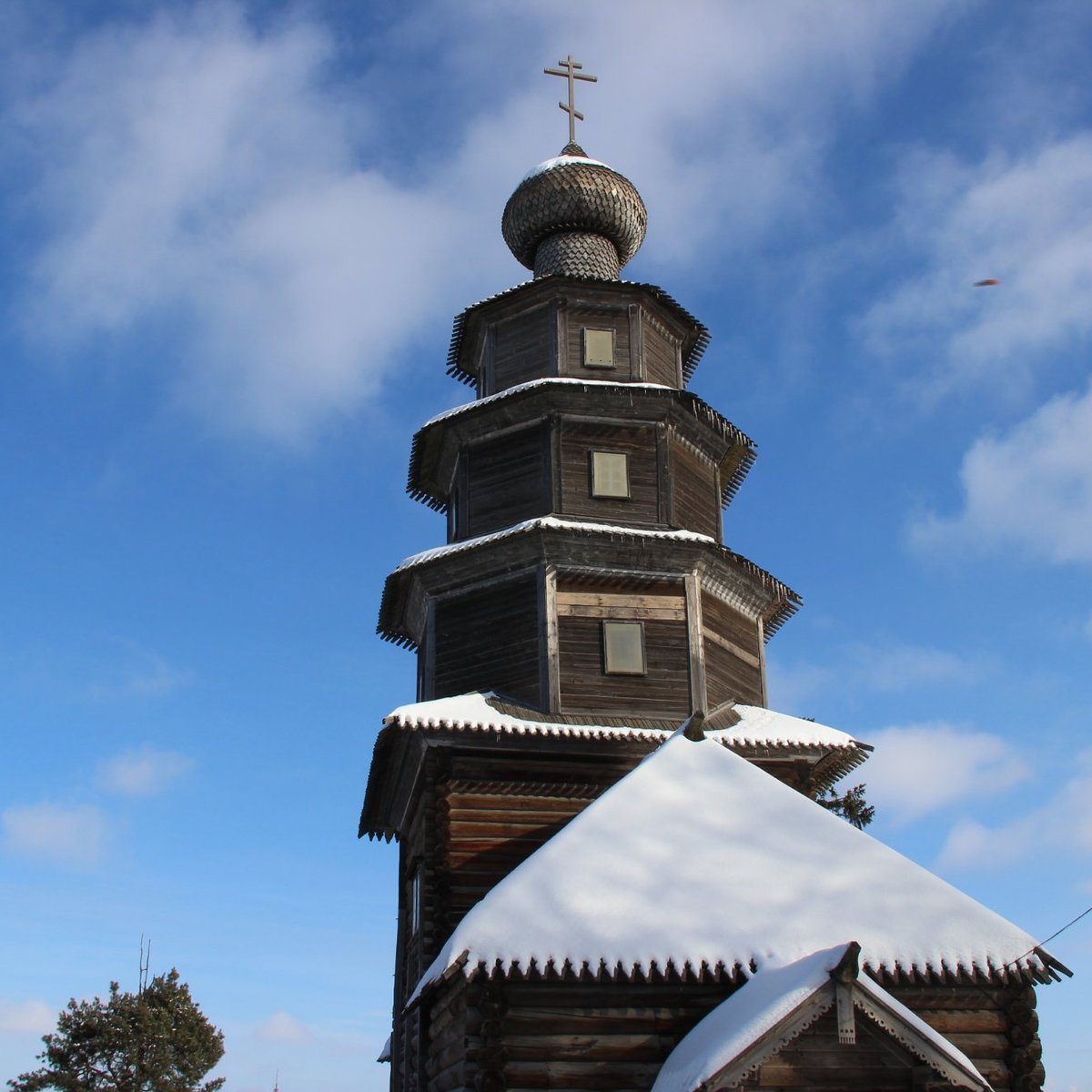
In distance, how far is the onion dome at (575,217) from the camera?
24.8 meters

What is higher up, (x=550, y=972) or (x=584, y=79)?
(x=584, y=79)

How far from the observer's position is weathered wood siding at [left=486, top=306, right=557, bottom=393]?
22828mm

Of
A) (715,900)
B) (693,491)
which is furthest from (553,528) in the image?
(715,900)

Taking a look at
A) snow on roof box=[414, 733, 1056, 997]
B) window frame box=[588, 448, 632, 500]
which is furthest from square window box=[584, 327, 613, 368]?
snow on roof box=[414, 733, 1056, 997]

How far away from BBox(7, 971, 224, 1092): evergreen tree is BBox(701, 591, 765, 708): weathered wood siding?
1253 inches

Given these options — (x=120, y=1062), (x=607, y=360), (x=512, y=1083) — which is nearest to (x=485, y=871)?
(x=512, y=1083)

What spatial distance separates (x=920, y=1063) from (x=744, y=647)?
9695 mm

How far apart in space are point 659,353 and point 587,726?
8689 mm

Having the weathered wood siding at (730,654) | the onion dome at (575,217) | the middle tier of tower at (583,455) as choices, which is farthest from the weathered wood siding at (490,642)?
the onion dome at (575,217)

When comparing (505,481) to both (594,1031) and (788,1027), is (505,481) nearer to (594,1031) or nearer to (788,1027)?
(594,1031)

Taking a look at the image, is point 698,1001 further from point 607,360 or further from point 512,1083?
point 607,360

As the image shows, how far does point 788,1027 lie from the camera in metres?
11.7

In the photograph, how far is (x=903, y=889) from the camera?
1437 centimetres

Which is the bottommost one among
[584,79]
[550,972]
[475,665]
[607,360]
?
[550,972]
